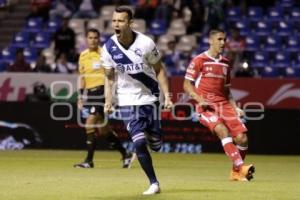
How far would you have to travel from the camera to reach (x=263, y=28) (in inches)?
1015

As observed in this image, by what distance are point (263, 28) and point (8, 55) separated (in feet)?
24.5

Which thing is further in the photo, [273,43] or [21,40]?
[21,40]

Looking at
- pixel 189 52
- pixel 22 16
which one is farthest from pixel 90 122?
pixel 22 16

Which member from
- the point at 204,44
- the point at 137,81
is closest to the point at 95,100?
the point at 137,81

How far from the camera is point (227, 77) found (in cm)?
1428

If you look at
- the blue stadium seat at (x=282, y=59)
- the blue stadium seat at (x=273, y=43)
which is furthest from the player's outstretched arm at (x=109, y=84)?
the blue stadium seat at (x=273, y=43)

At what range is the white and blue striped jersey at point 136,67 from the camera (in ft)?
36.9

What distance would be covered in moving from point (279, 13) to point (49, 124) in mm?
7969

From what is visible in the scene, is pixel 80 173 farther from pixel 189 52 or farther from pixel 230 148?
pixel 189 52

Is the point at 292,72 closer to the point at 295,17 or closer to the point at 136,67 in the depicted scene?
the point at 295,17

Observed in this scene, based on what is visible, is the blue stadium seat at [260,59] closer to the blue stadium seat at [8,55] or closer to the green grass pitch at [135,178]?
the green grass pitch at [135,178]

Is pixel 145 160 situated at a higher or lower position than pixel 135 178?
higher

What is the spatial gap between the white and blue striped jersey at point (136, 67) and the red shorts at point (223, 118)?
270 cm

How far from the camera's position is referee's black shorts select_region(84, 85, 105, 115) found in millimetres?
16453
